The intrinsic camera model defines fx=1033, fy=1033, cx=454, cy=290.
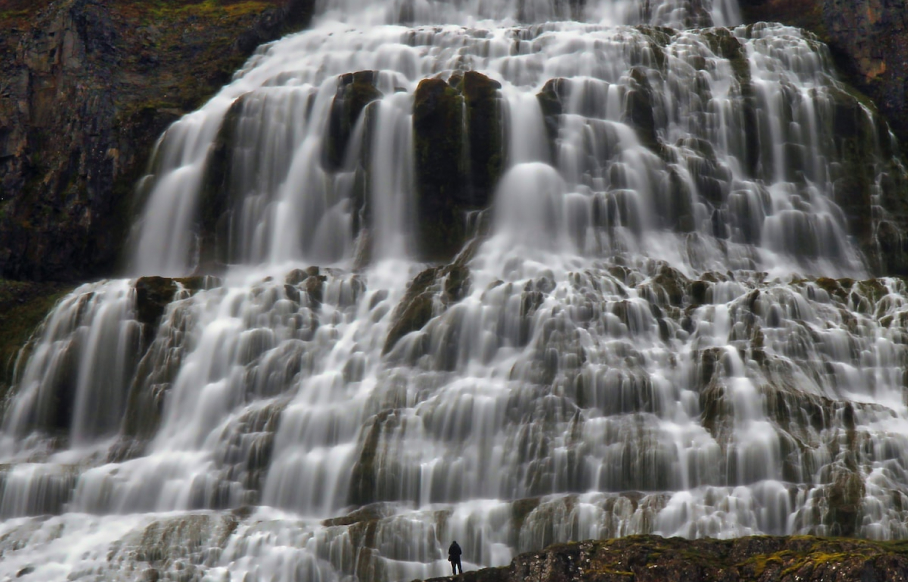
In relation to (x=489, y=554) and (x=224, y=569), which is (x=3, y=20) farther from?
(x=489, y=554)

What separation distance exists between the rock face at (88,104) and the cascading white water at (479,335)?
1.40 m

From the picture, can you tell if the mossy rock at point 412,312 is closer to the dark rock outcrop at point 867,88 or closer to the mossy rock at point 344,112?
the mossy rock at point 344,112

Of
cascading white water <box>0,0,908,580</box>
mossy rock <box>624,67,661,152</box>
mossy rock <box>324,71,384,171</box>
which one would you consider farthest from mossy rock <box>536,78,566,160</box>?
mossy rock <box>324,71,384,171</box>

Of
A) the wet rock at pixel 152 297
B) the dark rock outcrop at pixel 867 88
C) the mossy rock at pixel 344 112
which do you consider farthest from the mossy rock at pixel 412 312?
the dark rock outcrop at pixel 867 88

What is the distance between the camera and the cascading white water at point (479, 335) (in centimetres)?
2106

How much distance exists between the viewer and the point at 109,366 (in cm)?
2638

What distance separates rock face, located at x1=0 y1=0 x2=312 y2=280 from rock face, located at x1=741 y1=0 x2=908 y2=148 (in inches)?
807

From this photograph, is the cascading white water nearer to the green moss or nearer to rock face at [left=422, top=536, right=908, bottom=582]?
the green moss

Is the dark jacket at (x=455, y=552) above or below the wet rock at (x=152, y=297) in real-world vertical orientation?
below

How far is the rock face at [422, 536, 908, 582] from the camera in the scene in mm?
15125

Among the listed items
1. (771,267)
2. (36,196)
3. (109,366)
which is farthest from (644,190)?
(36,196)

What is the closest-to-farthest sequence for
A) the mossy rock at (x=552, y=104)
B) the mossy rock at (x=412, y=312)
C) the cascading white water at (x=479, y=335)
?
the cascading white water at (x=479, y=335) → the mossy rock at (x=412, y=312) → the mossy rock at (x=552, y=104)

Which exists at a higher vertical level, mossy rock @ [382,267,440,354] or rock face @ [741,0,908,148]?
rock face @ [741,0,908,148]

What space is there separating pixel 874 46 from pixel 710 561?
23.6m
